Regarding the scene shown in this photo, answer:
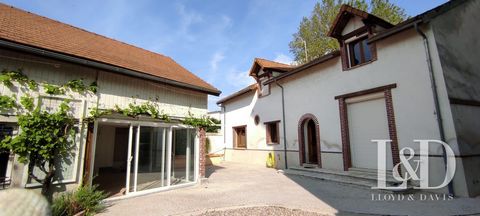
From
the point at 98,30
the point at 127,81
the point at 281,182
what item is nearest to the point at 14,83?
the point at 127,81

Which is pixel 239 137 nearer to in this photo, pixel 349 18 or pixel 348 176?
pixel 348 176

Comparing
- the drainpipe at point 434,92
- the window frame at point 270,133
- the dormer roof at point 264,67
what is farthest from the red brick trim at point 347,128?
the dormer roof at point 264,67

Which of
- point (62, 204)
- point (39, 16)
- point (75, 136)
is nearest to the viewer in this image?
point (62, 204)

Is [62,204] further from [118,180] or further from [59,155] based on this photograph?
[118,180]

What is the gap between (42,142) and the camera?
573 centimetres

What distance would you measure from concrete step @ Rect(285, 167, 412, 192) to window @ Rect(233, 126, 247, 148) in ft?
21.8

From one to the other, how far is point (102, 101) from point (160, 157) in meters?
2.64

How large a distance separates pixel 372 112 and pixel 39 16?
13117 millimetres

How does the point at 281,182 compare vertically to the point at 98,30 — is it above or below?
below

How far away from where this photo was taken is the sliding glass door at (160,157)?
7523mm

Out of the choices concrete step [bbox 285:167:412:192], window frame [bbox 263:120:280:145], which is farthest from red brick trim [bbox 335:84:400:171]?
window frame [bbox 263:120:280:145]

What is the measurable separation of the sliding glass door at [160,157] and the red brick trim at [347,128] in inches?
241

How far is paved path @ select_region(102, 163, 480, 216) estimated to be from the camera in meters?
5.85

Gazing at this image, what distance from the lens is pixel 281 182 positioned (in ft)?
32.2
